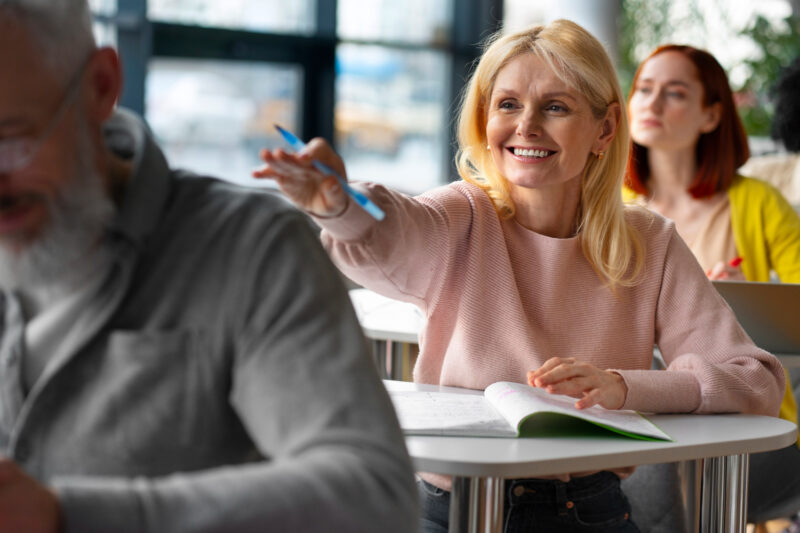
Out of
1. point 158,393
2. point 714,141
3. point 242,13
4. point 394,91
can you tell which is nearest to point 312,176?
point 158,393

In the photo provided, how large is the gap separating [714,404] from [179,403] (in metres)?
0.99

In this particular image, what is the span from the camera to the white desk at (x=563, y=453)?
1215 millimetres

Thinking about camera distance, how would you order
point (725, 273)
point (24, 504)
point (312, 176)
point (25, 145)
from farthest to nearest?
point (725, 273), point (312, 176), point (25, 145), point (24, 504)

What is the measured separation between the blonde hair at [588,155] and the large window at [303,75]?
3502mm

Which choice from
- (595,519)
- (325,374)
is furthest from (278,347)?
(595,519)

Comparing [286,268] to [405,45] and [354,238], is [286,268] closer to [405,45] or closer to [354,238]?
[354,238]

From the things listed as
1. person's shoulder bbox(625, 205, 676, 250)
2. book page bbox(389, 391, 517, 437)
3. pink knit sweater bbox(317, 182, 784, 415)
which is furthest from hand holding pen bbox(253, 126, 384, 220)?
person's shoulder bbox(625, 205, 676, 250)

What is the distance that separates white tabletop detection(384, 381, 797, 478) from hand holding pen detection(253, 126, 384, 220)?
31 cm

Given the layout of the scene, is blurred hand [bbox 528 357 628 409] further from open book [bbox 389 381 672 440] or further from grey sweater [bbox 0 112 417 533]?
grey sweater [bbox 0 112 417 533]

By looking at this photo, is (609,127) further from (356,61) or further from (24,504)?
(356,61)

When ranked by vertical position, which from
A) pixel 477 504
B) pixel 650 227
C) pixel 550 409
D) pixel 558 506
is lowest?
pixel 558 506

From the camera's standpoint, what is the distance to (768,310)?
206cm

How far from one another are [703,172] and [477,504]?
1980 millimetres

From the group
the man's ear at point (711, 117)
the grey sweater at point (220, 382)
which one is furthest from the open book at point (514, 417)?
the man's ear at point (711, 117)
